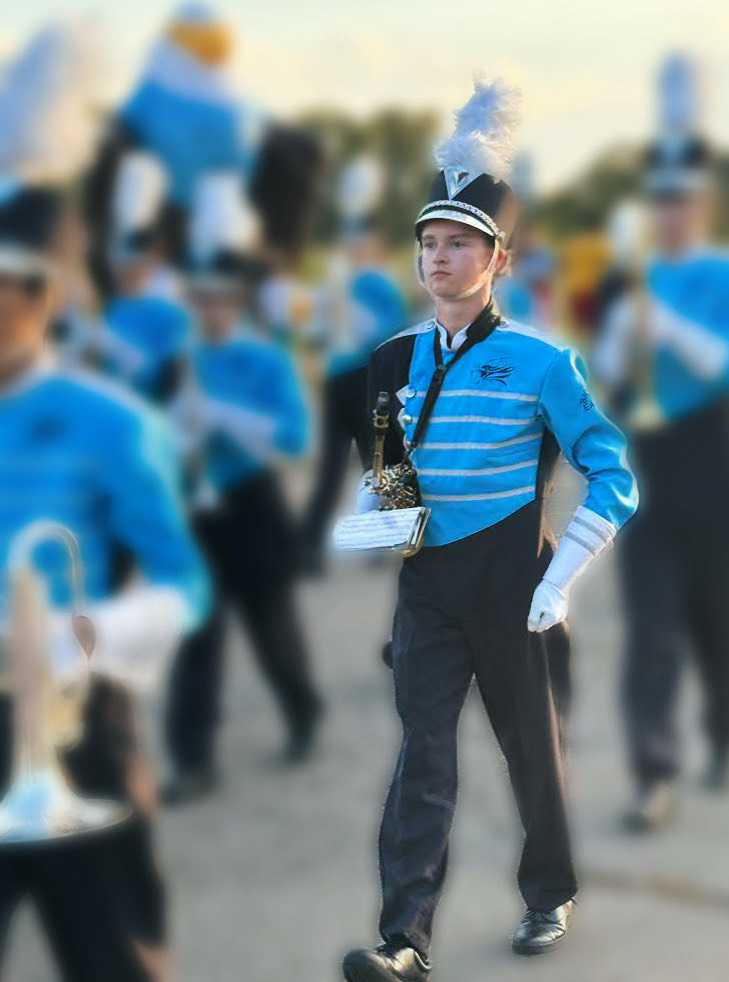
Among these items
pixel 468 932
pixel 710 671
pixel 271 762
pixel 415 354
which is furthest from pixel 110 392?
pixel 271 762

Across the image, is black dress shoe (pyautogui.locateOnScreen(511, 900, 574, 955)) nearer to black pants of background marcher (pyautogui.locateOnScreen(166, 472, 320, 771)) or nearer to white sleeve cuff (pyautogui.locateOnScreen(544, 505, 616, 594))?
white sleeve cuff (pyautogui.locateOnScreen(544, 505, 616, 594))

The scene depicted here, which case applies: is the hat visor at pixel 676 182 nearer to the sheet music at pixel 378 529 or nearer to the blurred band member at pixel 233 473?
the sheet music at pixel 378 529

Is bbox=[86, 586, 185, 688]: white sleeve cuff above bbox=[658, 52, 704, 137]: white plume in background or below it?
below

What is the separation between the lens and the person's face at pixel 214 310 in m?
5.45

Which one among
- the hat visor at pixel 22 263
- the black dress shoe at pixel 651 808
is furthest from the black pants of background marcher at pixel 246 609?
the hat visor at pixel 22 263

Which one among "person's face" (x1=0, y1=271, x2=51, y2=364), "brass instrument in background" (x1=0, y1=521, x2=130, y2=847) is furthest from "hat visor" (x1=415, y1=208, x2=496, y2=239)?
"person's face" (x1=0, y1=271, x2=51, y2=364)

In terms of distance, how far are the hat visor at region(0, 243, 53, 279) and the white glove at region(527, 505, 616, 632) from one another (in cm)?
90

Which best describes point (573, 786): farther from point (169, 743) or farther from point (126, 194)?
point (169, 743)

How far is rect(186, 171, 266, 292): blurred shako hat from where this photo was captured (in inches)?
212

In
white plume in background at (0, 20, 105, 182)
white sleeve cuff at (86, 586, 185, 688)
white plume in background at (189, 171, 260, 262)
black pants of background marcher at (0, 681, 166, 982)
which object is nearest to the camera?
white plume in background at (0, 20, 105, 182)

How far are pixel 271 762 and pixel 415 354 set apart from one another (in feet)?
44.2

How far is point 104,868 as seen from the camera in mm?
3908

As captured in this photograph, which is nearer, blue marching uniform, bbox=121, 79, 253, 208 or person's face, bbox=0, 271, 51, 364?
person's face, bbox=0, 271, 51, 364

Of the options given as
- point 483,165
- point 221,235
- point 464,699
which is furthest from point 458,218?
point 221,235
